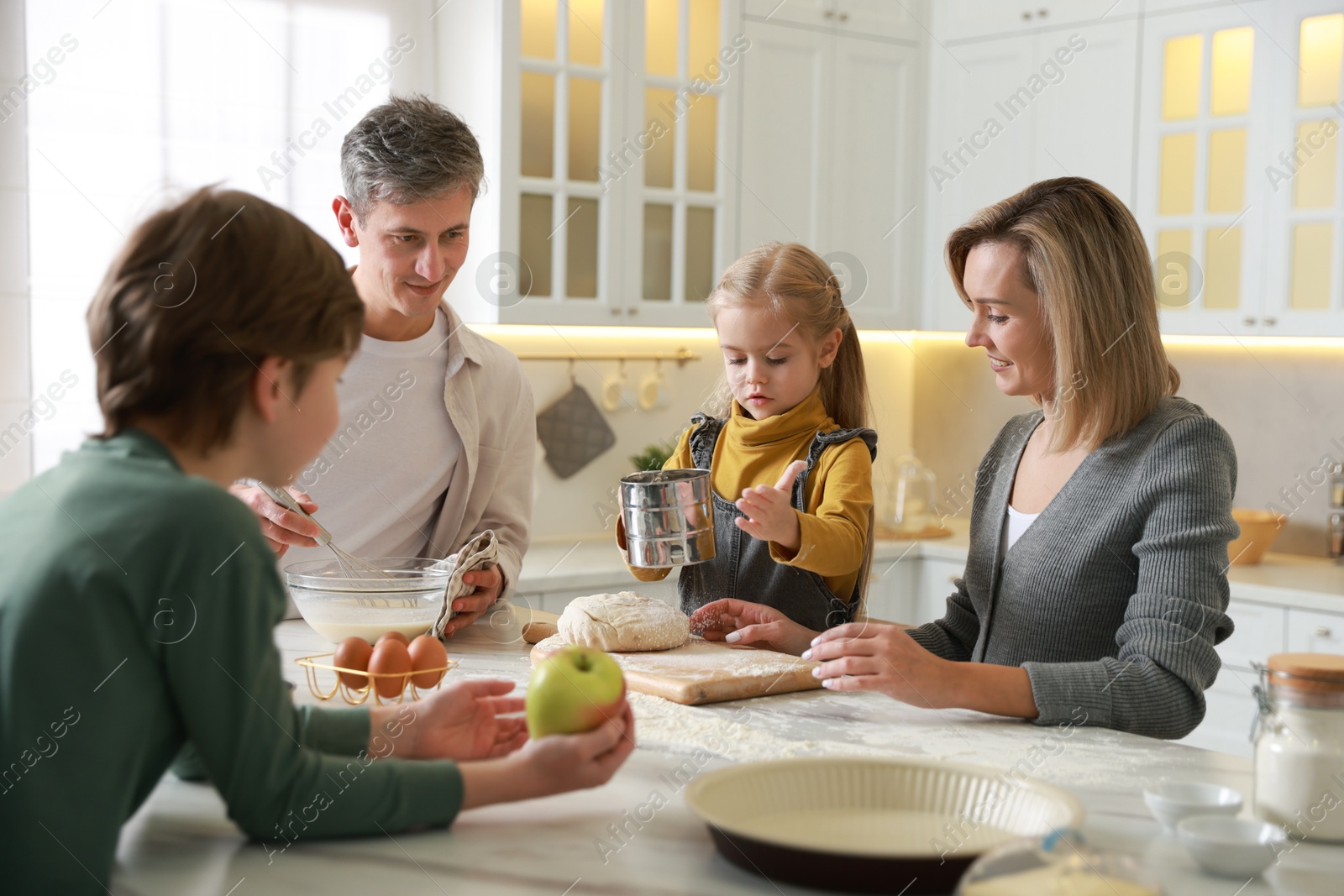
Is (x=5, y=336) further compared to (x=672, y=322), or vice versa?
(x=672, y=322)

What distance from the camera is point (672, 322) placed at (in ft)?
11.4

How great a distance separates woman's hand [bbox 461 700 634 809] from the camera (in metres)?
1.03

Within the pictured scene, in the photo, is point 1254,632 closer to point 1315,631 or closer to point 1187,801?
point 1315,631

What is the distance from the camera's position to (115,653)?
884 mm

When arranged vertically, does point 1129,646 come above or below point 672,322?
below

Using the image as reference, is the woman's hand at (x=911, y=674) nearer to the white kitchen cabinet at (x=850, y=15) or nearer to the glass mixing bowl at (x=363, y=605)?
the glass mixing bowl at (x=363, y=605)

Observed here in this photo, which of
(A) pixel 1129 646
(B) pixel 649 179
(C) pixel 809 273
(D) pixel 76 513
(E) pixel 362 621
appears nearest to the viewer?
(D) pixel 76 513

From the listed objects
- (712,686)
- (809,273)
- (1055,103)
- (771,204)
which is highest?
(1055,103)

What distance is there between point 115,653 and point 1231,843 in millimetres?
840

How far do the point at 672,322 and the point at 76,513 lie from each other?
265cm

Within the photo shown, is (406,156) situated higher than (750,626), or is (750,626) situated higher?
(406,156)

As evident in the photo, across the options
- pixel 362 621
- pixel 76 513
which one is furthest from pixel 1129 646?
pixel 76 513

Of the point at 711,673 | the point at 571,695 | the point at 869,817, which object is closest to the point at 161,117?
the point at 711,673

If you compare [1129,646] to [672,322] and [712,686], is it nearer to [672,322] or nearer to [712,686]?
[712,686]
